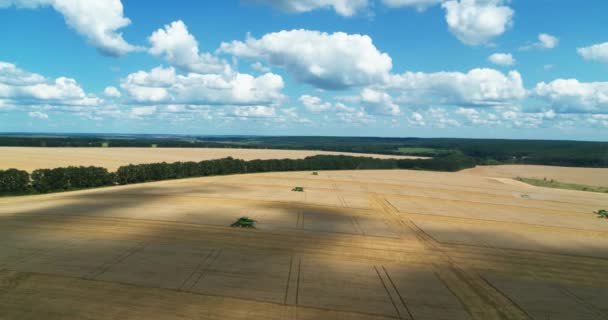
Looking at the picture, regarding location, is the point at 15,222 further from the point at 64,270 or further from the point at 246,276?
the point at 246,276

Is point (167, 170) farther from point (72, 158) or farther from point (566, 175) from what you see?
point (566, 175)

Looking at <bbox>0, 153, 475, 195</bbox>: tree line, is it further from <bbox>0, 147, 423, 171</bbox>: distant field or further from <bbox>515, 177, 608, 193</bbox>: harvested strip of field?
<bbox>515, 177, 608, 193</bbox>: harvested strip of field

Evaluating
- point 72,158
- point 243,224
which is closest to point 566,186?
point 243,224


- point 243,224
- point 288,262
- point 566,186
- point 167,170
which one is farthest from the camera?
point 566,186

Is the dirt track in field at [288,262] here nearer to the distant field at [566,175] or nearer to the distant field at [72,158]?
the distant field at [72,158]

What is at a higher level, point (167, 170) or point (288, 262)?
point (167, 170)

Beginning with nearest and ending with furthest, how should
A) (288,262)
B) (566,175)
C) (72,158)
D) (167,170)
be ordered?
(288,262) < (167,170) < (72,158) < (566,175)

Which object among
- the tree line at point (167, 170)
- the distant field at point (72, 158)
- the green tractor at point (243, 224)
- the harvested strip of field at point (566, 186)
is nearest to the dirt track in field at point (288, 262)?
the green tractor at point (243, 224)
